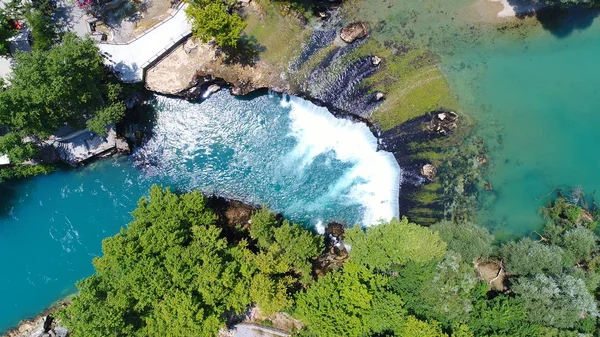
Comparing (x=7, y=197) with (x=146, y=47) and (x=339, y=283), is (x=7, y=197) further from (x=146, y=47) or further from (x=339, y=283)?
(x=339, y=283)

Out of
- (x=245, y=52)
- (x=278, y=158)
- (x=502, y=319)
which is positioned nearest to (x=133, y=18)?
(x=245, y=52)

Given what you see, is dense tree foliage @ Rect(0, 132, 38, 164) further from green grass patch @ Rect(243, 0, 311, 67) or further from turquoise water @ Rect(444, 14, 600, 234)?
turquoise water @ Rect(444, 14, 600, 234)

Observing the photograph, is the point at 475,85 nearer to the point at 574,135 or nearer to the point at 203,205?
the point at 574,135

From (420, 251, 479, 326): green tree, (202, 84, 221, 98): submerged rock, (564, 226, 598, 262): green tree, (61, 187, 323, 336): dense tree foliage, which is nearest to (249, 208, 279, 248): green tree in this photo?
(61, 187, 323, 336): dense tree foliage

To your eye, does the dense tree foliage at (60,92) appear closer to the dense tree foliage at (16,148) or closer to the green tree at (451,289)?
the dense tree foliage at (16,148)

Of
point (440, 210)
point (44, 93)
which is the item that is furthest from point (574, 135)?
point (44, 93)

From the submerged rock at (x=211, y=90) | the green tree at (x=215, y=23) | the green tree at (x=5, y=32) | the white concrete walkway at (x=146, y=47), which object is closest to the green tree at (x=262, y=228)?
the submerged rock at (x=211, y=90)
